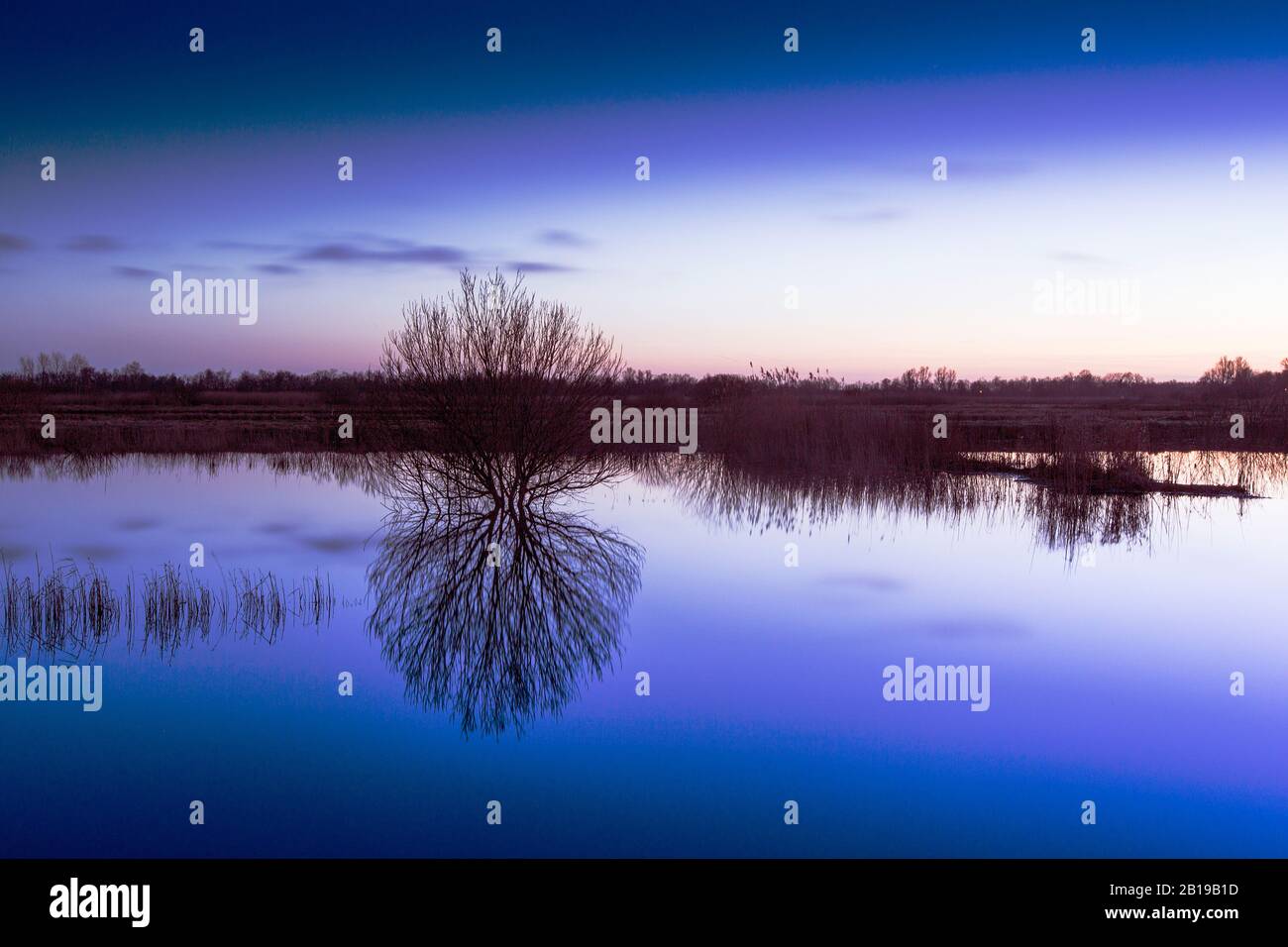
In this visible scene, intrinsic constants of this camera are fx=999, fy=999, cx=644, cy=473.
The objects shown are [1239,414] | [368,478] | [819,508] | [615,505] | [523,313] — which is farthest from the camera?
[1239,414]

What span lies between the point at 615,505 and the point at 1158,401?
4403 cm

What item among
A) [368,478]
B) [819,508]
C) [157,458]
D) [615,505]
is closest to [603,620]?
[819,508]

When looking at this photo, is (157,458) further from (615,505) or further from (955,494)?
(955,494)

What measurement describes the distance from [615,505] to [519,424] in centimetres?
402

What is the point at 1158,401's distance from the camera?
52.7m

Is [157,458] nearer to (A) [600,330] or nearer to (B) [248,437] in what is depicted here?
(B) [248,437]

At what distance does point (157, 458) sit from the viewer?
25.8 meters

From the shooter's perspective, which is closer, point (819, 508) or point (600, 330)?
point (600, 330)

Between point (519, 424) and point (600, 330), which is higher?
point (600, 330)

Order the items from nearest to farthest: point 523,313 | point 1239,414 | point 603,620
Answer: point 603,620 → point 523,313 → point 1239,414

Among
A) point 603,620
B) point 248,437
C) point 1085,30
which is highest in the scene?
point 1085,30

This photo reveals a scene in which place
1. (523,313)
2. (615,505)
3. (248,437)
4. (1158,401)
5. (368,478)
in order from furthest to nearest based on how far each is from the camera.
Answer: (1158,401) < (248,437) < (368,478) < (615,505) < (523,313)

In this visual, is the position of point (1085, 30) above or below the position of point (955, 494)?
above

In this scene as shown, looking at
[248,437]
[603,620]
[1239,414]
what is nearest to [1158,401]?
[1239,414]
